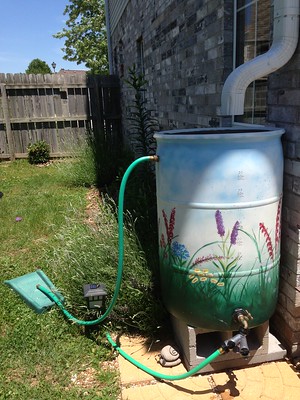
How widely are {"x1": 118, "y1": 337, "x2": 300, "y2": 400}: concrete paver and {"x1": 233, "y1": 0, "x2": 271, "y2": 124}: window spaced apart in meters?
1.66

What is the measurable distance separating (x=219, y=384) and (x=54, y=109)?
334 inches

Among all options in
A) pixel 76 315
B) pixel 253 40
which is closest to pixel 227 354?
pixel 76 315

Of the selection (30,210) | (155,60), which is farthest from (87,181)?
(155,60)

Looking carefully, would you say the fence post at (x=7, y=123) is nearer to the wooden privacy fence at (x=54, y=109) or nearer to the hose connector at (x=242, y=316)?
the wooden privacy fence at (x=54, y=109)

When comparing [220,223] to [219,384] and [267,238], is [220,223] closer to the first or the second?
[267,238]

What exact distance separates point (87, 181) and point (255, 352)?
5.16 meters

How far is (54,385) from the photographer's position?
2.25 meters

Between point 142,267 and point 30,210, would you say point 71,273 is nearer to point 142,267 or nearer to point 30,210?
point 142,267

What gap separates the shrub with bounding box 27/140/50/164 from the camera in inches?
368

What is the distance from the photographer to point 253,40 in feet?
8.91

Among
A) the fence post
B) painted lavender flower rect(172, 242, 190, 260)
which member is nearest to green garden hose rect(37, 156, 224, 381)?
painted lavender flower rect(172, 242, 190, 260)

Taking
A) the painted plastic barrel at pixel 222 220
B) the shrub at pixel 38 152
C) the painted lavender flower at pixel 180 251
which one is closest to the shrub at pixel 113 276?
the painted plastic barrel at pixel 222 220

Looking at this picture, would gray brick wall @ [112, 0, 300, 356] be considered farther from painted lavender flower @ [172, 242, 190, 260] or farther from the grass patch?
→ the grass patch

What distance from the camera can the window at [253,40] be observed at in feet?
8.48
